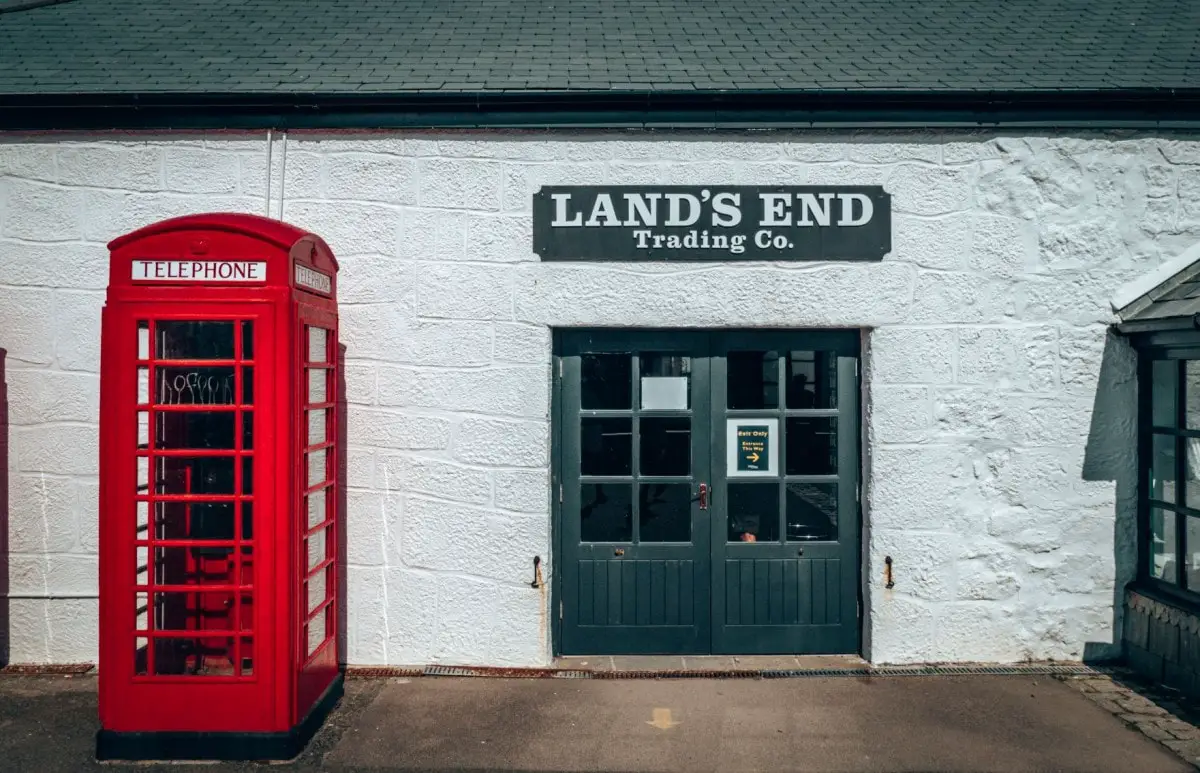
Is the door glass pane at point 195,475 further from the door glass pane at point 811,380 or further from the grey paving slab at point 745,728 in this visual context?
the door glass pane at point 811,380

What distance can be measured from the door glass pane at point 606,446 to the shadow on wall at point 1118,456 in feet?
10.2

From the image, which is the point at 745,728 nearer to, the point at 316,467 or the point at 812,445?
the point at 812,445

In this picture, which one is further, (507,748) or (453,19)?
(453,19)

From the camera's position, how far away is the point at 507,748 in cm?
485

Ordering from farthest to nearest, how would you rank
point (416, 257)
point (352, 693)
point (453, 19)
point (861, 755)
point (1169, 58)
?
point (453, 19), point (1169, 58), point (416, 257), point (352, 693), point (861, 755)

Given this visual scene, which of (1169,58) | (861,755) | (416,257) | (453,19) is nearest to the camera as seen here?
(861,755)

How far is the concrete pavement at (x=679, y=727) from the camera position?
4.69 metres

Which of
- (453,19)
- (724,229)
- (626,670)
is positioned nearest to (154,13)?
(453,19)

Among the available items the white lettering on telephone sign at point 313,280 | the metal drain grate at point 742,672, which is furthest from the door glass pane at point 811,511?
the white lettering on telephone sign at point 313,280

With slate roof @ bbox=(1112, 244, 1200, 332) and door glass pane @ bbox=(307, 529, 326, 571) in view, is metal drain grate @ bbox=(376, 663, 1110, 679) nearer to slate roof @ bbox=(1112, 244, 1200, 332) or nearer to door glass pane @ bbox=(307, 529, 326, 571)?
door glass pane @ bbox=(307, 529, 326, 571)

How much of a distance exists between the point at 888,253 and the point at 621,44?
263 centimetres

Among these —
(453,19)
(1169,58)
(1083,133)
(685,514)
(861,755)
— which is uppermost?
(453,19)

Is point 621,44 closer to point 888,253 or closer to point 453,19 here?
point 453,19

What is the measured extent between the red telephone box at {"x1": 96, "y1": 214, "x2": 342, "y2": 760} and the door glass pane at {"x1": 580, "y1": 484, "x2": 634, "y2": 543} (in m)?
1.93
